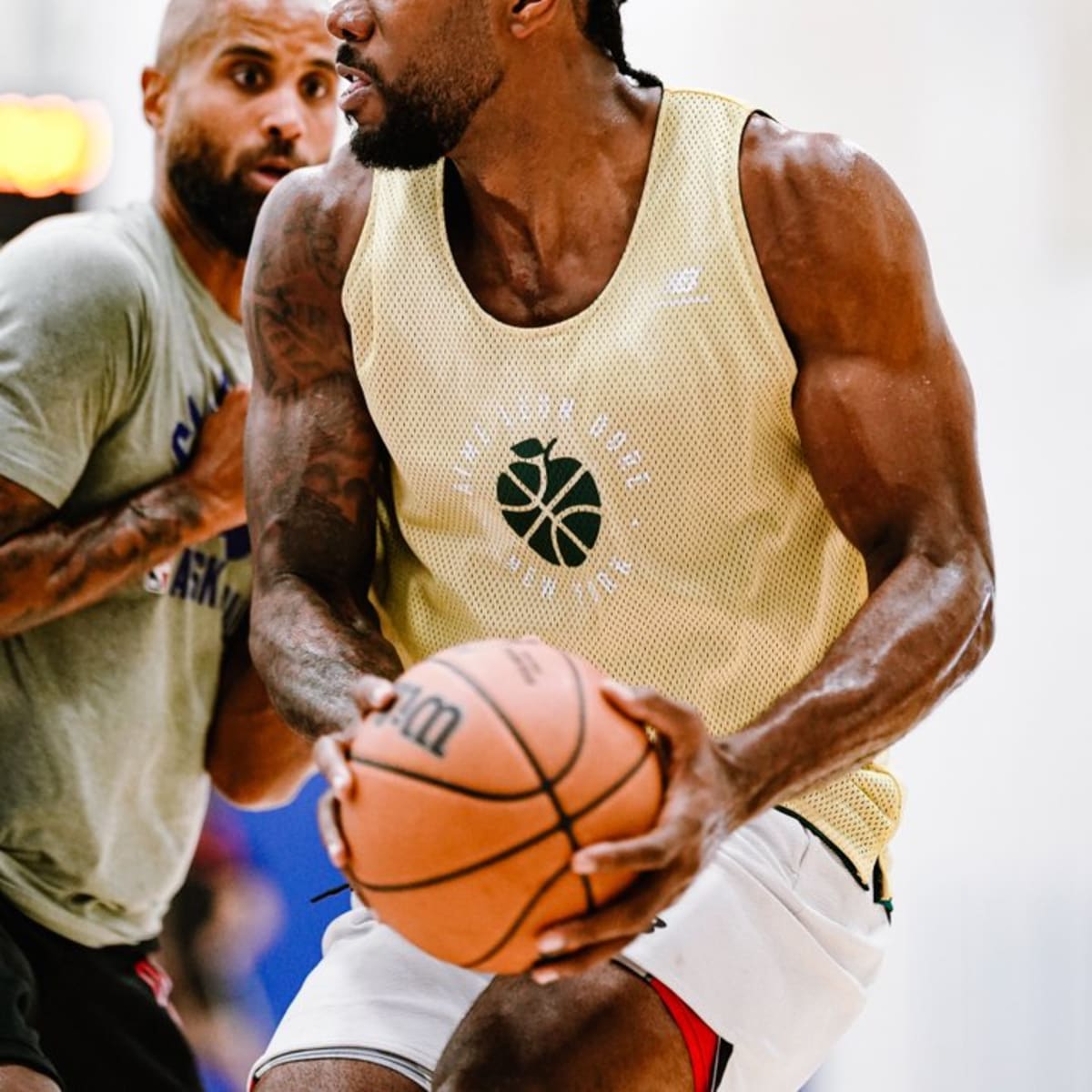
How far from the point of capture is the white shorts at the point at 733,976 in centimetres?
233

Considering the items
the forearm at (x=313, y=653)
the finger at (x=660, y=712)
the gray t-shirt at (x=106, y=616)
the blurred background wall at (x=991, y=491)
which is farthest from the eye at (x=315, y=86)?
the finger at (x=660, y=712)

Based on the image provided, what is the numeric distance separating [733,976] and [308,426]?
3.10 ft

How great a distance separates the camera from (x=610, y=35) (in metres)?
2.67

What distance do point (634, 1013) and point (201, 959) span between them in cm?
281

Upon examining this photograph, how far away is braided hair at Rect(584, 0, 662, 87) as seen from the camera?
2646mm

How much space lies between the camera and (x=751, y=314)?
2.44 meters

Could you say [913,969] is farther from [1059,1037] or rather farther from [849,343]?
[849,343]

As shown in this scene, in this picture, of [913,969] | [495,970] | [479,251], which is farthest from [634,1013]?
[913,969]

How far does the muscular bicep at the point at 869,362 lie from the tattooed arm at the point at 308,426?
0.61 meters

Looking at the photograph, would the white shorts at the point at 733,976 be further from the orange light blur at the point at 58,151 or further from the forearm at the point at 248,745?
the orange light blur at the point at 58,151

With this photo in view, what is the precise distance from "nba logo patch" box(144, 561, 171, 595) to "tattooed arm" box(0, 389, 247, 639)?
0.36 feet

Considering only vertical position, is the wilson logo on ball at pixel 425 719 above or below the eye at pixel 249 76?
above

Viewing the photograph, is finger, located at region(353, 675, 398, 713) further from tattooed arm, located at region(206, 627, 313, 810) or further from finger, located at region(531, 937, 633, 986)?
tattooed arm, located at region(206, 627, 313, 810)

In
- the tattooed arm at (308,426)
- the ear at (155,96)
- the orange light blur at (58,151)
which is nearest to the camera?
the tattooed arm at (308,426)
